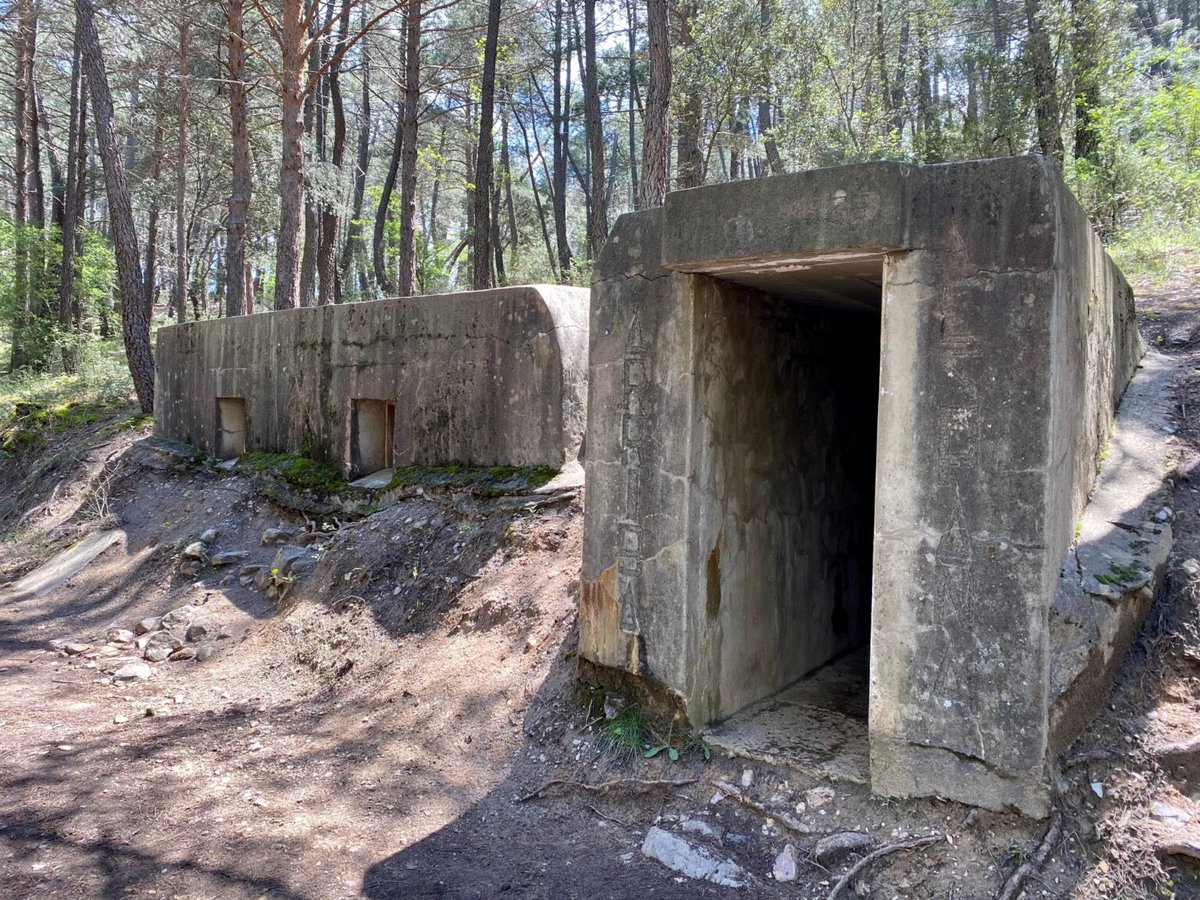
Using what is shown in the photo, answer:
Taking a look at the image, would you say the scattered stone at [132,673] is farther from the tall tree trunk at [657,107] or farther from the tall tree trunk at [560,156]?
the tall tree trunk at [560,156]

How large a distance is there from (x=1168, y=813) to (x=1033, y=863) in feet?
1.89

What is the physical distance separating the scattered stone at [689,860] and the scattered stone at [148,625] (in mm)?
5240

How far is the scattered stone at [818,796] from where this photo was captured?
3414 millimetres

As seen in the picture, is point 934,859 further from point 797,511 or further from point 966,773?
point 797,511

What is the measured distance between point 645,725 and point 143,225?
33.2 meters

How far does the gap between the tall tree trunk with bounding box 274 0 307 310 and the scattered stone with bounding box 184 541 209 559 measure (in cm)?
399

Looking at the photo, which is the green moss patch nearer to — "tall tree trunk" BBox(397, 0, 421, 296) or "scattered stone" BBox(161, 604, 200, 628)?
"scattered stone" BBox(161, 604, 200, 628)

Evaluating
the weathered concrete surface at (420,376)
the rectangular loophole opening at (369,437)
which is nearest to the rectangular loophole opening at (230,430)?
the weathered concrete surface at (420,376)

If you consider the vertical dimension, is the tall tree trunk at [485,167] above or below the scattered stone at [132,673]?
above

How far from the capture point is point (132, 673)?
6160 millimetres

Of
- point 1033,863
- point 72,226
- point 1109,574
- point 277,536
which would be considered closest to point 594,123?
point 277,536

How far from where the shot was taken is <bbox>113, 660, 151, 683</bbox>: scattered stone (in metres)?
6.11

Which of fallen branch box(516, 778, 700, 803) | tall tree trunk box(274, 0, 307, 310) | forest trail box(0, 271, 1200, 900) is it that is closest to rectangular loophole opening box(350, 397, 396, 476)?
forest trail box(0, 271, 1200, 900)

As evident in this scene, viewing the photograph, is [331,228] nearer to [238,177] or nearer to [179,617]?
[238,177]
